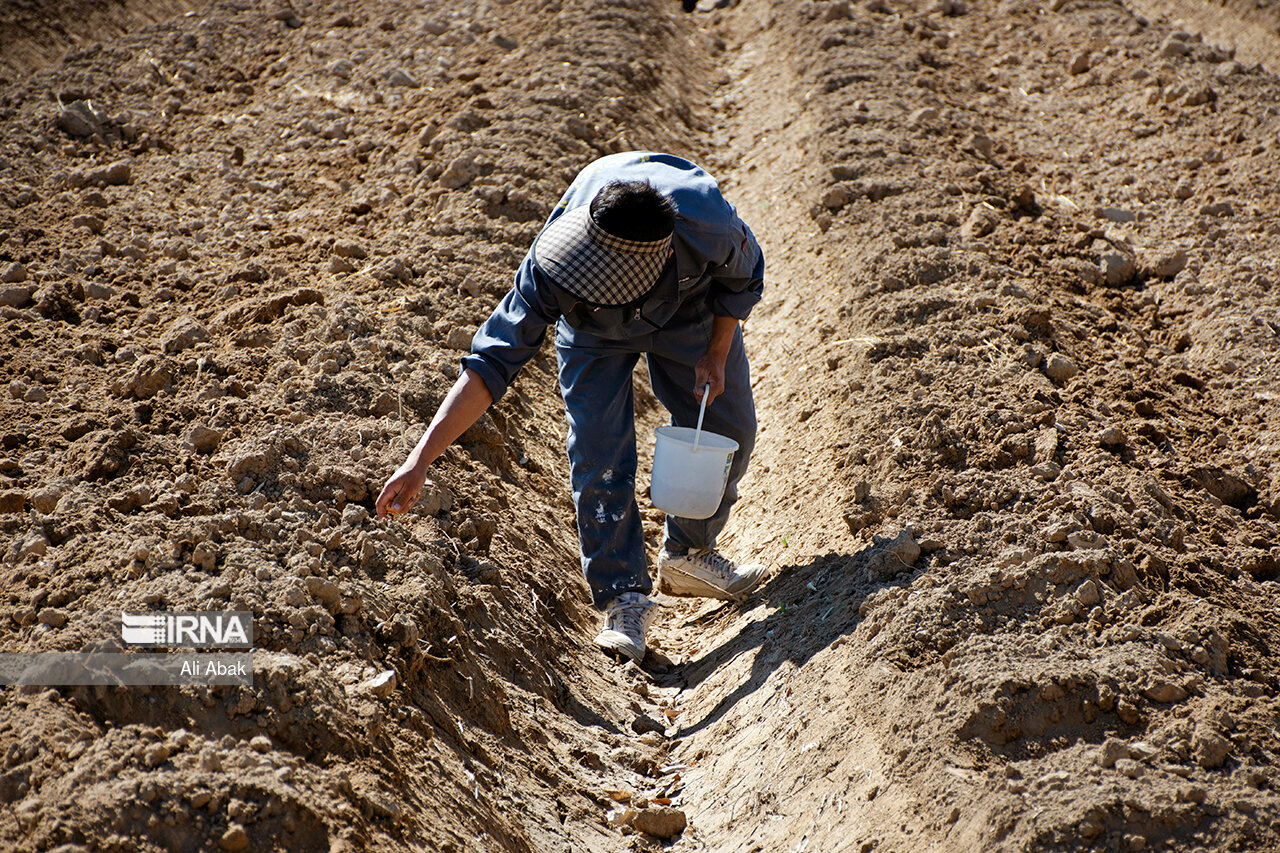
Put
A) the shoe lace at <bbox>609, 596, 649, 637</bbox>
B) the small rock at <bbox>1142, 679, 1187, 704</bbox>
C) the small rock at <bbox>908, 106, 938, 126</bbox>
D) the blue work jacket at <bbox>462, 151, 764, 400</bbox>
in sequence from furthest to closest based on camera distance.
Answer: the small rock at <bbox>908, 106, 938, 126</bbox>, the shoe lace at <bbox>609, 596, 649, 637</bbox>, the blue work jacket at <bbox>462, 151, 764, 400</bbox>, the small rock at <bbox>1142, 679, 1187, 704</bbox>

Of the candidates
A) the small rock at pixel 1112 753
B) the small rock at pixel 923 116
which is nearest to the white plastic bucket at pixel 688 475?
the small rock at pixel 1112 753

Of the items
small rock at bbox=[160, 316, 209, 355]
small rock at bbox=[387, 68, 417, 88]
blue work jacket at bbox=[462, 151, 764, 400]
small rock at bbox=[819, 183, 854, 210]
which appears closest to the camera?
blue work jacket at bbox=[462, 151, 764, 400]

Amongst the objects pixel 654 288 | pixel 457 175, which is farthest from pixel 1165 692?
pixel 457 175

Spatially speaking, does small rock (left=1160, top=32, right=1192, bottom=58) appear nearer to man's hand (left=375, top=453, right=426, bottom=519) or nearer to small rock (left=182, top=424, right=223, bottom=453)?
man's hand (left=375, top=453, right=426, bottom=519)

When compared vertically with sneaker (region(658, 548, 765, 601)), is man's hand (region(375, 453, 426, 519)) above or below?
above

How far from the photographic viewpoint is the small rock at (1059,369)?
11.8ft

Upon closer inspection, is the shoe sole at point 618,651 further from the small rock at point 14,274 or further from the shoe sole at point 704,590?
the small rock at point 14,274

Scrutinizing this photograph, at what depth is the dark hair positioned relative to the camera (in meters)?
2.48

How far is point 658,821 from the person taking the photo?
8.50ft

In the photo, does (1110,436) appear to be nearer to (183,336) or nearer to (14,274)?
(183,336)

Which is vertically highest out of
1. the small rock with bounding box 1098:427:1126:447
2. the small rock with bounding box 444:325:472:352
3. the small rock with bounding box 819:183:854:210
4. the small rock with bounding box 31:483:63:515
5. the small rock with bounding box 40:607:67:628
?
the small rock with bounding box 819:183:854:210

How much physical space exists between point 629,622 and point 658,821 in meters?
0.74

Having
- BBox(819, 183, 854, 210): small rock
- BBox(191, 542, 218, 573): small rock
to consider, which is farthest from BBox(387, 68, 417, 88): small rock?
BBox(191, 542, 218, 573): small rock

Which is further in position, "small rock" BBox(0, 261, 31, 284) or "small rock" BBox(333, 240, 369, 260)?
"small rock" BBox(333, 240, 369, 260)
